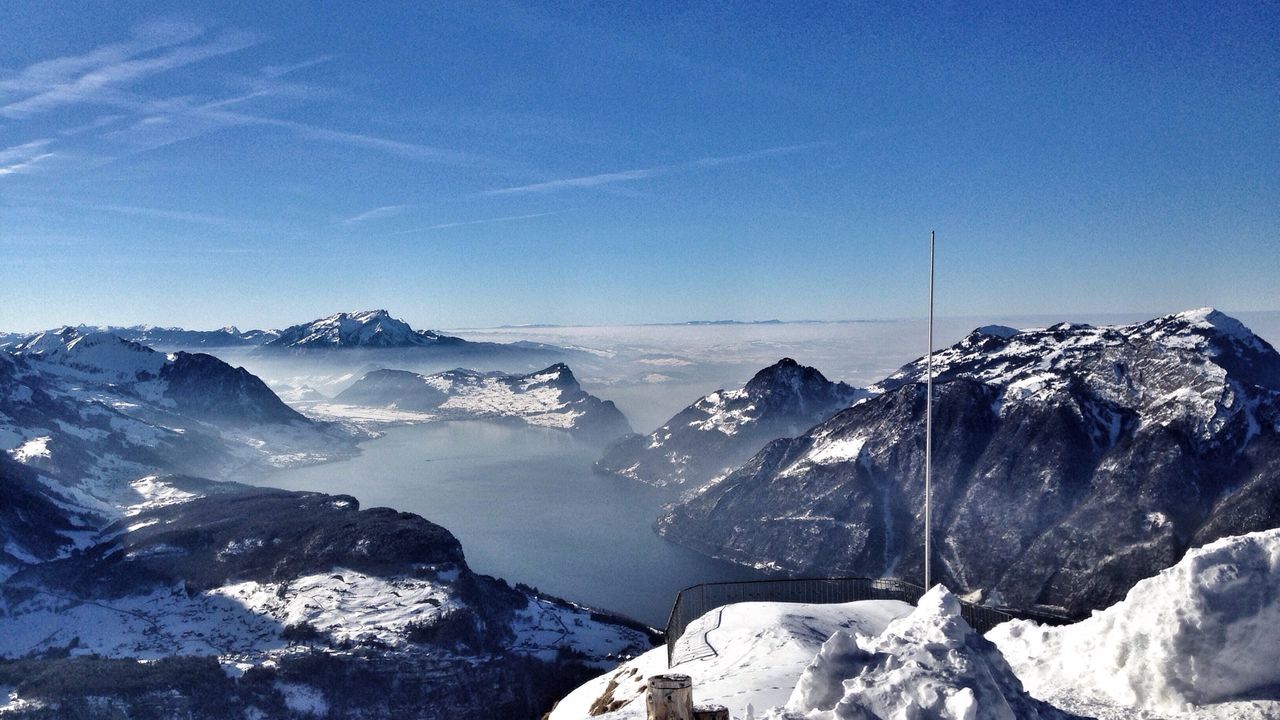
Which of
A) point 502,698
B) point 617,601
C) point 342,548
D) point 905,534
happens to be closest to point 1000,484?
point 905,534

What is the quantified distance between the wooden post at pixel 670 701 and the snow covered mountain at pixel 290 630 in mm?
74922

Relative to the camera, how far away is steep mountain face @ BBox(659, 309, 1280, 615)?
128 metres

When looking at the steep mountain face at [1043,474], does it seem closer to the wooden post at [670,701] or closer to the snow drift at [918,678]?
the snow drift at [918,678]

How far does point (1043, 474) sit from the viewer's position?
486 ft

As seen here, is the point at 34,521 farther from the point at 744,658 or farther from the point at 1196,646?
the point at 1196,646

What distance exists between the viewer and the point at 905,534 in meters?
159

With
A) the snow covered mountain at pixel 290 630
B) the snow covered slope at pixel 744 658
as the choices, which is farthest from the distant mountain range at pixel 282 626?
the snow covered slope at pixel 744 658

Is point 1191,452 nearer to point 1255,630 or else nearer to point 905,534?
point 905,534

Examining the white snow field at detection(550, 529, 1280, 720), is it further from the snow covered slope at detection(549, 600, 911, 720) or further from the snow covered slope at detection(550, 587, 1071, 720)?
the snow covered slope at detection(549, 600, 911, 720)

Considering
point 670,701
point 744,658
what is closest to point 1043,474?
point 744,658

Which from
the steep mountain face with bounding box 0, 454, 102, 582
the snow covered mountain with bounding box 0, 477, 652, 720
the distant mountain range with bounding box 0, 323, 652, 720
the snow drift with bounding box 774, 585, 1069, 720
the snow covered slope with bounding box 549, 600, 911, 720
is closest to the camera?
the snow drift with bounding box 774, 585, 1069, 720

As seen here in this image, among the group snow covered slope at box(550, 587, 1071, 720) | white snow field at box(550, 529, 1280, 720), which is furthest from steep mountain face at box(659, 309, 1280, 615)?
white snow field at box(550, 529, 1280, 720)

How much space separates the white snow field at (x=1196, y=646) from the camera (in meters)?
14.3

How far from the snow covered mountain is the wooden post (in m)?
74.9
